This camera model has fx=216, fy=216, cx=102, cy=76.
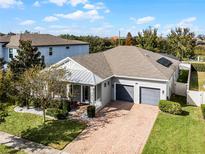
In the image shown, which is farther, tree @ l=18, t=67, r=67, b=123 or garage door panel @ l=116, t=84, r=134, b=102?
garage door panel @ l=116, t=84, r=134, b=102

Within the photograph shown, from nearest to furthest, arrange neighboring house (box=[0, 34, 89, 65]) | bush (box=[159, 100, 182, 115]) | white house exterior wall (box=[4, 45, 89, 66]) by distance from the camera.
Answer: bush (box=[159, 100, 182, 115]) < neighboring house (box=[0, 34, 89, 65]) < white house exterior wall (box=[4, 45, 89, 66])

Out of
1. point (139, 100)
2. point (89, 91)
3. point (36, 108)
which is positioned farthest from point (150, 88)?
point (36, 108)

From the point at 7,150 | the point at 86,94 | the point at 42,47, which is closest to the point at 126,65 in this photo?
the point at 86,94

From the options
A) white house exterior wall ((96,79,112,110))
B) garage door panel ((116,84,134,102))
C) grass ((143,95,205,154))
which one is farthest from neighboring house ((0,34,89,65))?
grass ((143,95,205,154))

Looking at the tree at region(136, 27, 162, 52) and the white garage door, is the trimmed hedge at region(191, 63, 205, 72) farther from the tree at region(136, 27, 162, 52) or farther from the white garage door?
the white garage door

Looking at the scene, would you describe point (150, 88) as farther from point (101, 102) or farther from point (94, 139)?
point (94, 139)

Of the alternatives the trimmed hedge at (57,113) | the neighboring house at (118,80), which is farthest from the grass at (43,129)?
the neighboring house at (118,80)

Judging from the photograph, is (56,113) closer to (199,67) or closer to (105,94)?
(105,94)
